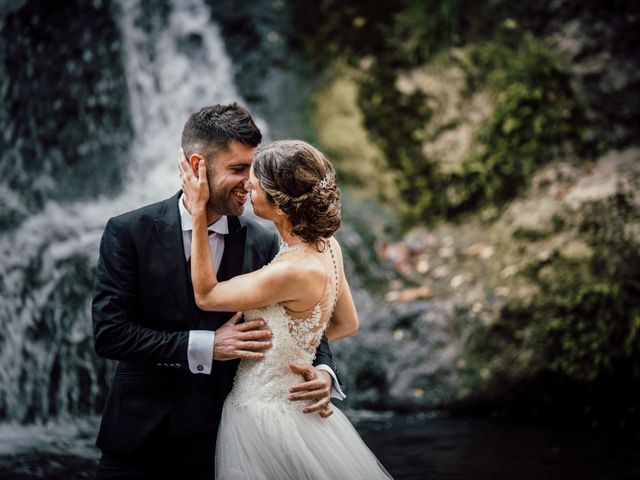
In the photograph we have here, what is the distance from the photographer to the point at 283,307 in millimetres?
2867

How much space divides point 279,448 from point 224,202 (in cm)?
99

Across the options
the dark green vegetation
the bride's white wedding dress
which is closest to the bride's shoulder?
A: the bride's white wedding dress

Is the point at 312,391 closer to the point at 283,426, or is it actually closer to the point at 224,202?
the point at 283,426

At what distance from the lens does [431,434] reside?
18.5 ft

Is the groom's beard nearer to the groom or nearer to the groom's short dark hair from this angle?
the groom

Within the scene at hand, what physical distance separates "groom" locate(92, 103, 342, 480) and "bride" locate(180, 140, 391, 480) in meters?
0.08

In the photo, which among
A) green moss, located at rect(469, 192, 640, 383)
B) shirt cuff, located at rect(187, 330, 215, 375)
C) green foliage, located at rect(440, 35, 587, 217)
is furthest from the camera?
green foliage, located at rect(440, 35, 587, 217)

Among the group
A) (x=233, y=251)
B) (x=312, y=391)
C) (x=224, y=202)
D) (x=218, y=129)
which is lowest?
(x=312, y=391)

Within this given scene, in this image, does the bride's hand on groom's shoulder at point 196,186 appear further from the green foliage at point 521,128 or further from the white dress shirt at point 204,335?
the green foliage at point 521,128

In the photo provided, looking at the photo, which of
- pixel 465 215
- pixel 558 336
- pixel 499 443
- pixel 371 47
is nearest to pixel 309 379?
pixel 499 443

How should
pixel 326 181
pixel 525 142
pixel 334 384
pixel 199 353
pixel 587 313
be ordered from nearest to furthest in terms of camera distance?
pixel 199 353
pixel 326 181
pixel 334 384
pixel 587 313
pixel 525 142

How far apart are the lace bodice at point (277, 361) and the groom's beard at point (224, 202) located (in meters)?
0.27

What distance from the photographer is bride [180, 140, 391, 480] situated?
8.96 ft

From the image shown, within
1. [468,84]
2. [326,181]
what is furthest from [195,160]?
[468,84]
